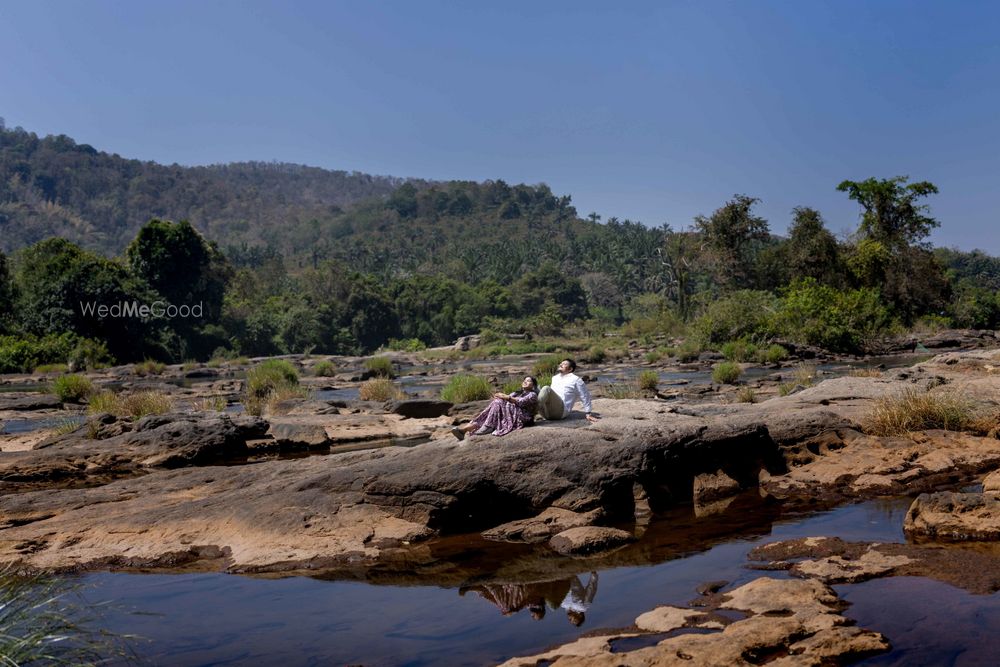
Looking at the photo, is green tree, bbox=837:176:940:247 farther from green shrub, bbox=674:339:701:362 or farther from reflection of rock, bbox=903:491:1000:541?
reflection of rock, bbox=903:491:1000:541

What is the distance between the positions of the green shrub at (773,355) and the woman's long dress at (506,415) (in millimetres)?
29187

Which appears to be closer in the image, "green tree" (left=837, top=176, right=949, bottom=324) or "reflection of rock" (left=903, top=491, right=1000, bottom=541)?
"reflection of rock" (left=903, top=491, right=1000, bottom=541)

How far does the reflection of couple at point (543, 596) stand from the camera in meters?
6.67

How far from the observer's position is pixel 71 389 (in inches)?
1017

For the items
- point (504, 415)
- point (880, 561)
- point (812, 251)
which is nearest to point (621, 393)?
point (504, 415)

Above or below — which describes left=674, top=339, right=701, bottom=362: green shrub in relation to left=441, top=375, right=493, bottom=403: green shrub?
above

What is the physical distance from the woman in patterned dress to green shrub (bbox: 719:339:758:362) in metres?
30.4

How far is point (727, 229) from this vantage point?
180 feet

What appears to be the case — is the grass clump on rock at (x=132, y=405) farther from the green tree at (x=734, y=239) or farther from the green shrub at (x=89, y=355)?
the green tree at (x=734, y=239)

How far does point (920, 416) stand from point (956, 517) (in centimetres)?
461

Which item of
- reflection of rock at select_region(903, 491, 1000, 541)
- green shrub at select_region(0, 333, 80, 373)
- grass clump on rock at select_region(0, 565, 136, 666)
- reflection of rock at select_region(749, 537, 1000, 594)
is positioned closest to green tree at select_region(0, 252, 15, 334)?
green shrub at select_region(0, 333, 80, 373)

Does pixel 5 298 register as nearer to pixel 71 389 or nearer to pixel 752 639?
pixel 71 389

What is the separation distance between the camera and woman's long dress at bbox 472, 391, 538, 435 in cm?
1049

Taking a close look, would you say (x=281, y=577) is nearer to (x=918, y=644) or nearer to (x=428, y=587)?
(x=428, y=587)
